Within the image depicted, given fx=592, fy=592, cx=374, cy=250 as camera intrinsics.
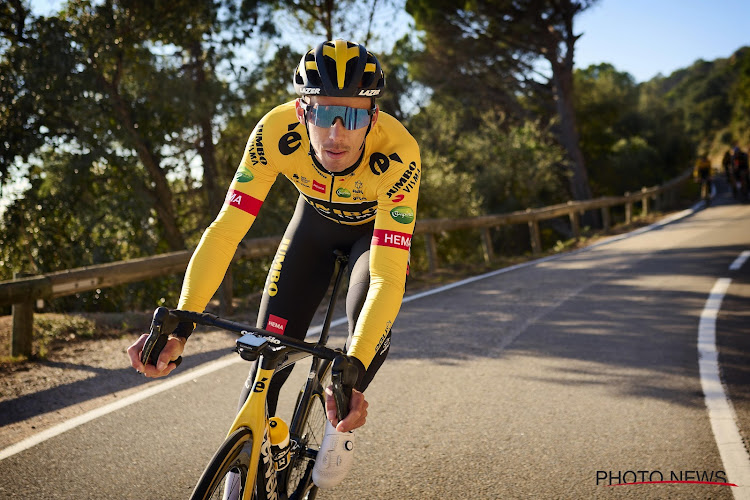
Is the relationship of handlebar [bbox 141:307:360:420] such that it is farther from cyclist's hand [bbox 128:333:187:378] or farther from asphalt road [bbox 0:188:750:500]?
asphalt road [bbox 0:188:750:500]

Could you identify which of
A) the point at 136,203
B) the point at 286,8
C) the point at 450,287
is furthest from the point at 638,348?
the point at 286,8

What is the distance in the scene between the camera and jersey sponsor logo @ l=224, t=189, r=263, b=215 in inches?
113

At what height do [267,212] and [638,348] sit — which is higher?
[267,212]

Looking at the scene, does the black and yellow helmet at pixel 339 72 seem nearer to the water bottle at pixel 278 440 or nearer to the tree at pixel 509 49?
the water bottle at pixel 278 440

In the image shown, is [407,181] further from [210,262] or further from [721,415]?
[721,415]

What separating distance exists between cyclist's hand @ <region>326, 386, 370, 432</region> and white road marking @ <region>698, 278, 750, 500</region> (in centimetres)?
235

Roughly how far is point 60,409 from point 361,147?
3356 millimetres

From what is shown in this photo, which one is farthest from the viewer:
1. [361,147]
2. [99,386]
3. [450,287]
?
[450,287]

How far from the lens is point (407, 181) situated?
2.93m

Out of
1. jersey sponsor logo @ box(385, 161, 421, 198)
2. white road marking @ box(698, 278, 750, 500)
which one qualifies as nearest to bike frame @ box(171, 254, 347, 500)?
jersey sponsor logo @ box(385, 161, 421, 198)

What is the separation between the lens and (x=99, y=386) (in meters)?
5.12

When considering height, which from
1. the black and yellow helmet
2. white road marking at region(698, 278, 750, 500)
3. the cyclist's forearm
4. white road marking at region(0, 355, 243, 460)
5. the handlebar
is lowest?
white road marking at region(698, 278, 750, 500)

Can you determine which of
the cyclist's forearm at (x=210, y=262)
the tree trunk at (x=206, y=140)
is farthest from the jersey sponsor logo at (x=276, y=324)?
the tree trunk at (x=206, y=140)

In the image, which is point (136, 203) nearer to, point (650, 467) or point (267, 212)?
point (267, 212)
